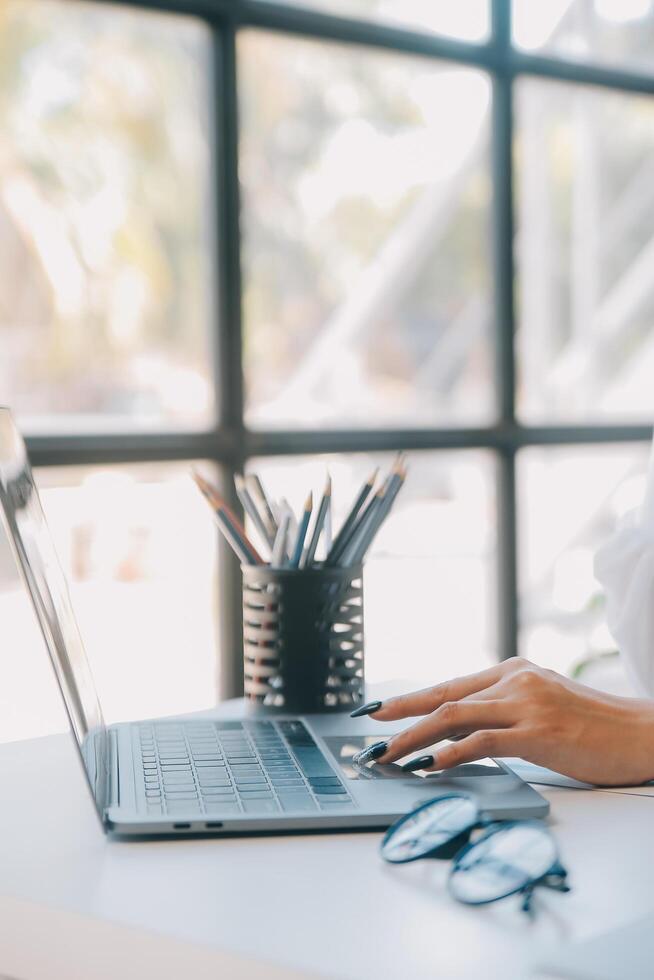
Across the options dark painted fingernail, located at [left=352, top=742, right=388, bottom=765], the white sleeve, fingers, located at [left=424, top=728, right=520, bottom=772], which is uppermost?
the white sleeve

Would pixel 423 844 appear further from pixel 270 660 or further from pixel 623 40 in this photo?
pixel 623 40

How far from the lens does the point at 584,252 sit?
3412 mm

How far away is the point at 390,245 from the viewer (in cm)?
303

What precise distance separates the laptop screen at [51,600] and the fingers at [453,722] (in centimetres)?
22

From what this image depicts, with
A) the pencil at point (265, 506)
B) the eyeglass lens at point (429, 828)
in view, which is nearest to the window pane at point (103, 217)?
the pencil at point (265, 506)

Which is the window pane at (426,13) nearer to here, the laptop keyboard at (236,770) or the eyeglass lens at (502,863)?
the laptop keyboard at (236,770)

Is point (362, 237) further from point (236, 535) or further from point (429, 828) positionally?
point (429, 828)

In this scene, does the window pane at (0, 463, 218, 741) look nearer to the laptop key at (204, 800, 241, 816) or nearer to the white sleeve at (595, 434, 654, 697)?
the white sleeve at (595, 434, 654, 697)

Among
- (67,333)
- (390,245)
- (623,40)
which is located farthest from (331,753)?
(623,40)

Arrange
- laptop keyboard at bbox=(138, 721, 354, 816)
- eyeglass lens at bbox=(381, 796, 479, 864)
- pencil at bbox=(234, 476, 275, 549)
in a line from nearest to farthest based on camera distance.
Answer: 1. eyeglass lens at bbox=(381, 796, 479, 864)
2. laptop keyboard at bbox=(138, 721, 354, 816)
3. pencil at bbox=(234, 476, 275, 549)

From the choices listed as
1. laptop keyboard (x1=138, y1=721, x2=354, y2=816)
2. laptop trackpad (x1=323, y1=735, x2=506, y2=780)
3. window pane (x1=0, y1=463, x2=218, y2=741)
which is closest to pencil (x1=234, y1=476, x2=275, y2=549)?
laptop keyboard (x1=138, y1=721, x2=354, y2=816)

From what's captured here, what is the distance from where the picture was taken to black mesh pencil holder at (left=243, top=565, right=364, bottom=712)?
4.16 feet

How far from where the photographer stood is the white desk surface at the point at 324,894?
0.67 metres

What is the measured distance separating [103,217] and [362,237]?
26.4 inches
